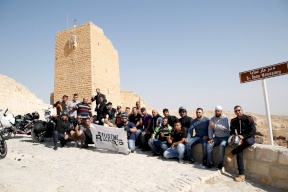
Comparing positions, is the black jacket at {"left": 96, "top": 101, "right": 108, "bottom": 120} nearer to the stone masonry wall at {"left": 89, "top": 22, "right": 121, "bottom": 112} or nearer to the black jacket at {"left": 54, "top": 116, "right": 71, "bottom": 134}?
the black jacket at {"left": 54, "top": 116, "right": 71, "bottom": 134}

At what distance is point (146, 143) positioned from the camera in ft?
22.2

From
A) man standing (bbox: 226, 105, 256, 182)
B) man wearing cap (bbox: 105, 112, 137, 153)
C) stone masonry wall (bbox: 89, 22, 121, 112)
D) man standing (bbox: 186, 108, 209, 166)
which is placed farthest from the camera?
stone masonry wall (bbox: 89, 22, 121, 112)

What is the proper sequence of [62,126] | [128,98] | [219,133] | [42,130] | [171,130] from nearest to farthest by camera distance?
[219,133]
[171,130]
[62,126]
[42,130]
[128,98]

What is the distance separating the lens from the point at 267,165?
450 centimetres

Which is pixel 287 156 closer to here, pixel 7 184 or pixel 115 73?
pixel 7 184

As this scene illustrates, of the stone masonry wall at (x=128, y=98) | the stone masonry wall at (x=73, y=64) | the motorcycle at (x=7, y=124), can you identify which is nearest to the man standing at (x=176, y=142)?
the motorcycle at (x=7, y=124)

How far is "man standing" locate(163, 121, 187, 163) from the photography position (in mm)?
5617

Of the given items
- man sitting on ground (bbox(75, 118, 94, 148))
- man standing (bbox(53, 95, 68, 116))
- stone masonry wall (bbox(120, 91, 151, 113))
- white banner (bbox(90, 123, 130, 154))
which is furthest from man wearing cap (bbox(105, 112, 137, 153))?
stone masonry wall (bbox(120, 91, 151, 113))

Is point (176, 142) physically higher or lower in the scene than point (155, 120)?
lower

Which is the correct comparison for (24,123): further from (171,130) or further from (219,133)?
(219,133)

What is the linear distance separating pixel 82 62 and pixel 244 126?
14984 mm

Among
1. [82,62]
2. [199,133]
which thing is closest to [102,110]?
[199,133]

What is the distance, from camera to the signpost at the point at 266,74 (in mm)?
4840

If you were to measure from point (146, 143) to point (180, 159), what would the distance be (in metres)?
1.46
